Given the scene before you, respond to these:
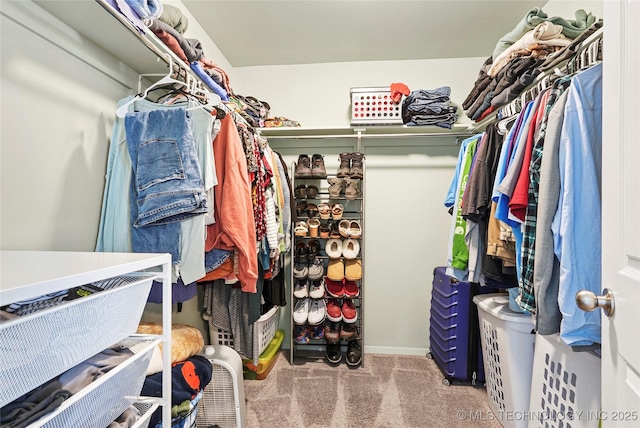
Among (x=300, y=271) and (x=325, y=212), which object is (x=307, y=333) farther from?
(x=325, y=212)

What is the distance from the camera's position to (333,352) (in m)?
2.12

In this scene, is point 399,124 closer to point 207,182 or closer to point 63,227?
point 207,182

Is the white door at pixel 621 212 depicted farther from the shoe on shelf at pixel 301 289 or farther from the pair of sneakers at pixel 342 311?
the shoe on shelf at pixel 301 289

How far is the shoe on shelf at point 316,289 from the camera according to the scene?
2.07 metres

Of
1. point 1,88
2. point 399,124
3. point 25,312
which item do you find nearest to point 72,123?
point 1,88

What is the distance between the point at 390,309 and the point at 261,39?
2388mm

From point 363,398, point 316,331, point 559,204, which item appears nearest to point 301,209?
point 316,331

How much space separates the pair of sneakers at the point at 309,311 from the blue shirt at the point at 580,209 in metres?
1.56

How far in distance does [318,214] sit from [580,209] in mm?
1579

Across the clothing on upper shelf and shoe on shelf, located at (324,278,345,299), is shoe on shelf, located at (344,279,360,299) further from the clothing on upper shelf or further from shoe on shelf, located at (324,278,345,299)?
the clothing on upper shelf

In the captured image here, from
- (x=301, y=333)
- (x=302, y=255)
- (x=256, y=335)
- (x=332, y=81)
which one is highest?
(x=332, y=81)

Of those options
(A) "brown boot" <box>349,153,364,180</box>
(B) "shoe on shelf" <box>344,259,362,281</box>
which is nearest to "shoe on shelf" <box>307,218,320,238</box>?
(B) "shoe on shelf" <box>344,259,362,281</box>

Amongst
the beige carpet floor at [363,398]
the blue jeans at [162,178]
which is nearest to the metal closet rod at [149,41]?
the blue jeans at [162,178]

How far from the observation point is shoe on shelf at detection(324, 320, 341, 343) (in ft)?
6.70
